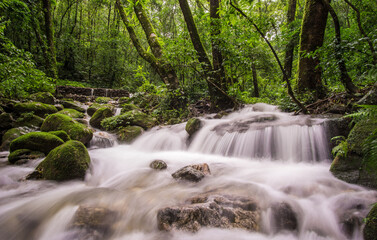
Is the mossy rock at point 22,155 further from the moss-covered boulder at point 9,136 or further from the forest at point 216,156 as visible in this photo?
the moss-covered boulder at point 9,136

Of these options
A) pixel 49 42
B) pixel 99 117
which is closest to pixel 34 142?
pixel 99 117

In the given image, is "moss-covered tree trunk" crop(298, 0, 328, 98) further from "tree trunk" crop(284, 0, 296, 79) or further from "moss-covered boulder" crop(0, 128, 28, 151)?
"moss-covered boulder" crop(0, 128, 28, 151)

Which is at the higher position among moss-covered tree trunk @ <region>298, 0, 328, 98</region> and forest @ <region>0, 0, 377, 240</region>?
moss-covered tree trunk @ <region>298, 0, 328, 98</region>

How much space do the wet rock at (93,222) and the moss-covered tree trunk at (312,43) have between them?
6099 millimetres

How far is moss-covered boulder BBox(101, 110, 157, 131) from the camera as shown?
7074 mm

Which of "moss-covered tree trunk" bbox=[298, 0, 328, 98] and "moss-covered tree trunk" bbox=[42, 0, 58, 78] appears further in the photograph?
"moss-covered tree trunk" bbox=[42, 0, 58, 78]

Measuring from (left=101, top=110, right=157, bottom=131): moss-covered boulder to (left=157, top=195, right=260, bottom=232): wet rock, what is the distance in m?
5.57

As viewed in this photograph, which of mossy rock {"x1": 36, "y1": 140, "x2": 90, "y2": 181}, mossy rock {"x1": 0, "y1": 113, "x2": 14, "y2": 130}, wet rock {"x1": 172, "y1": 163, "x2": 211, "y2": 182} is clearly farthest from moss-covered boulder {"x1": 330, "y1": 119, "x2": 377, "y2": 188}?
mossy rock {"x1": 0, "y1": 113, "x2": 14, "y2": 130}

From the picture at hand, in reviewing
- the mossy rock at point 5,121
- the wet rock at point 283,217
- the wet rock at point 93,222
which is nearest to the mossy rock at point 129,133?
the mossy rock at point 5,121

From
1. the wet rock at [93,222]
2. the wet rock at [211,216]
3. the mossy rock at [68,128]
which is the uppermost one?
the mossy rock at [68,128]

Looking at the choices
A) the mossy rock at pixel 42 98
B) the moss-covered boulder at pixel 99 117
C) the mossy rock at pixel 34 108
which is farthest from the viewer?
the mossy rock at pixel 42 98

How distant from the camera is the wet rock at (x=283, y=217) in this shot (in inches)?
78.1

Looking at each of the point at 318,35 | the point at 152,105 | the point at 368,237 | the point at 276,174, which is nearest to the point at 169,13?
the point at 152,105

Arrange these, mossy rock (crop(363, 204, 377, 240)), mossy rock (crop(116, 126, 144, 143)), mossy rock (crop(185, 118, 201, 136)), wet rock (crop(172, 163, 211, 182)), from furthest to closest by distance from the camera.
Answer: mossy rock (crop(116, 126, 144, 143)), mossy rock (crop(185, 118, 201, 136)), wet rock (crop(172, 163, 211, 182)), mossy rock (crop(363, 204, 377, 240))
